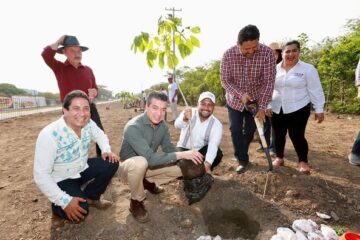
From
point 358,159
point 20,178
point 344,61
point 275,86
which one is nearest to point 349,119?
point 344,61

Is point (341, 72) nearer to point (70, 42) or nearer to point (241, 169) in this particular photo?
point (241, 169)

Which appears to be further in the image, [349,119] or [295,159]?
[349,119]

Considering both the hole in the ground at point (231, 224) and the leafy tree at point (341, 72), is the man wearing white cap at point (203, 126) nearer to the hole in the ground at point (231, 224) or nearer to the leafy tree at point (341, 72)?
the hole in the ground at point (231, 224)

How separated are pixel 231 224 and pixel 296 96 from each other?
1.90m

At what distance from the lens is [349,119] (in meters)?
9.06

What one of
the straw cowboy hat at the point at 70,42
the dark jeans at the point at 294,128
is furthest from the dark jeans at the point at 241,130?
the straw cowboy hat at the point at 70,42

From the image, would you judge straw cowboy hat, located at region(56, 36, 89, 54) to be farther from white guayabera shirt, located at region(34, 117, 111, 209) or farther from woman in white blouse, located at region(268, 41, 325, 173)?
woman in white blouse, located at region(268, 41, 325, 173)

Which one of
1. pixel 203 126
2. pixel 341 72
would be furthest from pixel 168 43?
pixel 341 72

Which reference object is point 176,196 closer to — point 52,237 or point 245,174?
point 245,174

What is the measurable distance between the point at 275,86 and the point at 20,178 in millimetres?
4044

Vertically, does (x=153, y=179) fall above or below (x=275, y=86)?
below

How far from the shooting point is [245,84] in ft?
11.9

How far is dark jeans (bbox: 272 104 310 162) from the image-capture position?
11.9 feet

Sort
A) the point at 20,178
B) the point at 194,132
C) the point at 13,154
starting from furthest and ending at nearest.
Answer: the point at 13,154 < the point at 20,178 < the point at 194,132
